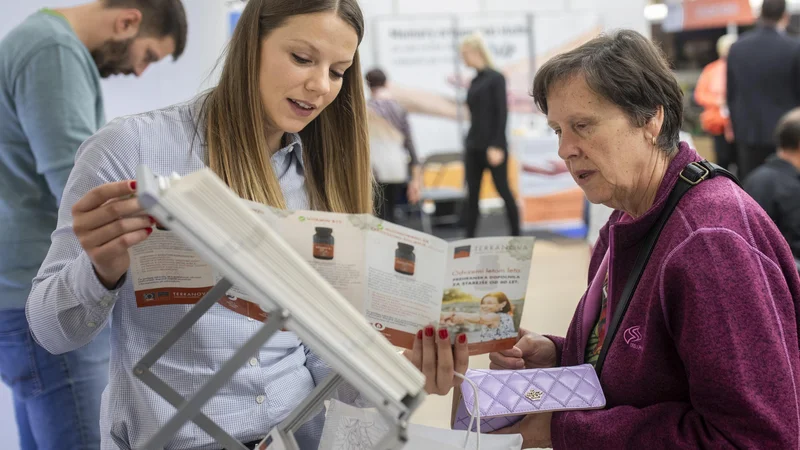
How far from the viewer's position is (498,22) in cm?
938


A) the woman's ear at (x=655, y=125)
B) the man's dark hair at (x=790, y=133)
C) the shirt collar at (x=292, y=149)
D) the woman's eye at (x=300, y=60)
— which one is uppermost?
the woman's eye at (x=300, y=60)

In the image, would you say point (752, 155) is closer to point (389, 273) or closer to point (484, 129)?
point (484, 129)

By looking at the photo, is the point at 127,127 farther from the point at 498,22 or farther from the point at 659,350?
the point at 498,22

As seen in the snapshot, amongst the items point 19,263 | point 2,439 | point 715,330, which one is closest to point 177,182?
point 715,330

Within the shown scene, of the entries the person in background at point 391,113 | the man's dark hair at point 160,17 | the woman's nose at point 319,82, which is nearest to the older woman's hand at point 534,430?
the woman's nose at point 319,82

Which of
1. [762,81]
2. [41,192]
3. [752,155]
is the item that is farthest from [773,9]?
[41,192]

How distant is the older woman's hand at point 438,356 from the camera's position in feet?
4.34

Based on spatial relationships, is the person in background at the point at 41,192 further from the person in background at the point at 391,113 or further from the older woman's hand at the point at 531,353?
the person in background at the point at 391,113

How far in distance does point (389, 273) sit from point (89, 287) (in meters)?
0.45

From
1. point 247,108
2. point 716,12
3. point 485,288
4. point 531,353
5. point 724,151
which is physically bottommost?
point 724,151

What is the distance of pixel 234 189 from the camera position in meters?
1.48

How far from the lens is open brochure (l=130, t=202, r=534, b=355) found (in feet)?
3.85

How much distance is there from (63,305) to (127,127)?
351 millimetres

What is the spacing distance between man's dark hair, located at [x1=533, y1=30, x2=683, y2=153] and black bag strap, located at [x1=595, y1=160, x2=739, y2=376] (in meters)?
0.11
